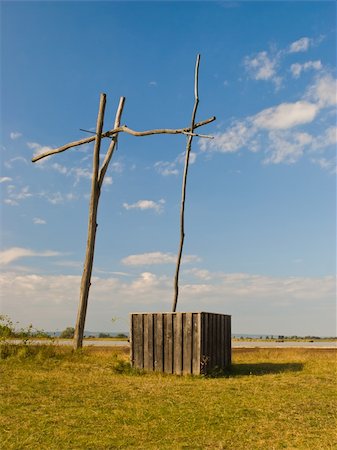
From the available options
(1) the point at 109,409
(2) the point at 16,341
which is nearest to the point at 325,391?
(1) the point at 109,409

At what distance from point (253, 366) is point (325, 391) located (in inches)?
260

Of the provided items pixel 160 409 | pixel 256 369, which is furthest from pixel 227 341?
pixel 160 409

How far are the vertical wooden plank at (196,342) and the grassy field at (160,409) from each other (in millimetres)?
603

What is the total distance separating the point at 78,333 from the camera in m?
20.0

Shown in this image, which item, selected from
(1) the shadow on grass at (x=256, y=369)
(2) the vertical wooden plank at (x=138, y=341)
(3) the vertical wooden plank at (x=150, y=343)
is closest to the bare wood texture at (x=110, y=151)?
(2) the vertical wooden plank at (x=138, y=341)

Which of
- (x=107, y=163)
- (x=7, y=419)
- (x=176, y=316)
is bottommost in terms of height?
(x=7, y=419)

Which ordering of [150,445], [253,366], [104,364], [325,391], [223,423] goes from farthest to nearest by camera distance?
[253,366] → [104,364] → [325,391] → [223,423] → [150,445]

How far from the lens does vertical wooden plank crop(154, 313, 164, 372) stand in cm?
1581

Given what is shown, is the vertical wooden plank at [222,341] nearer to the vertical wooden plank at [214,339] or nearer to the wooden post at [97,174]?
the vertical wooden plank at [214,339]

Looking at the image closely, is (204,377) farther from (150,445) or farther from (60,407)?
(150,445)

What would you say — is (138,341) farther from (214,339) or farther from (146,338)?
(214,339)

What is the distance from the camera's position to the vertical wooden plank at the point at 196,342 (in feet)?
49.5

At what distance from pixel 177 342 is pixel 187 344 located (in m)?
0.35

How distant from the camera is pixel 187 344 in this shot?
15.4 metres
